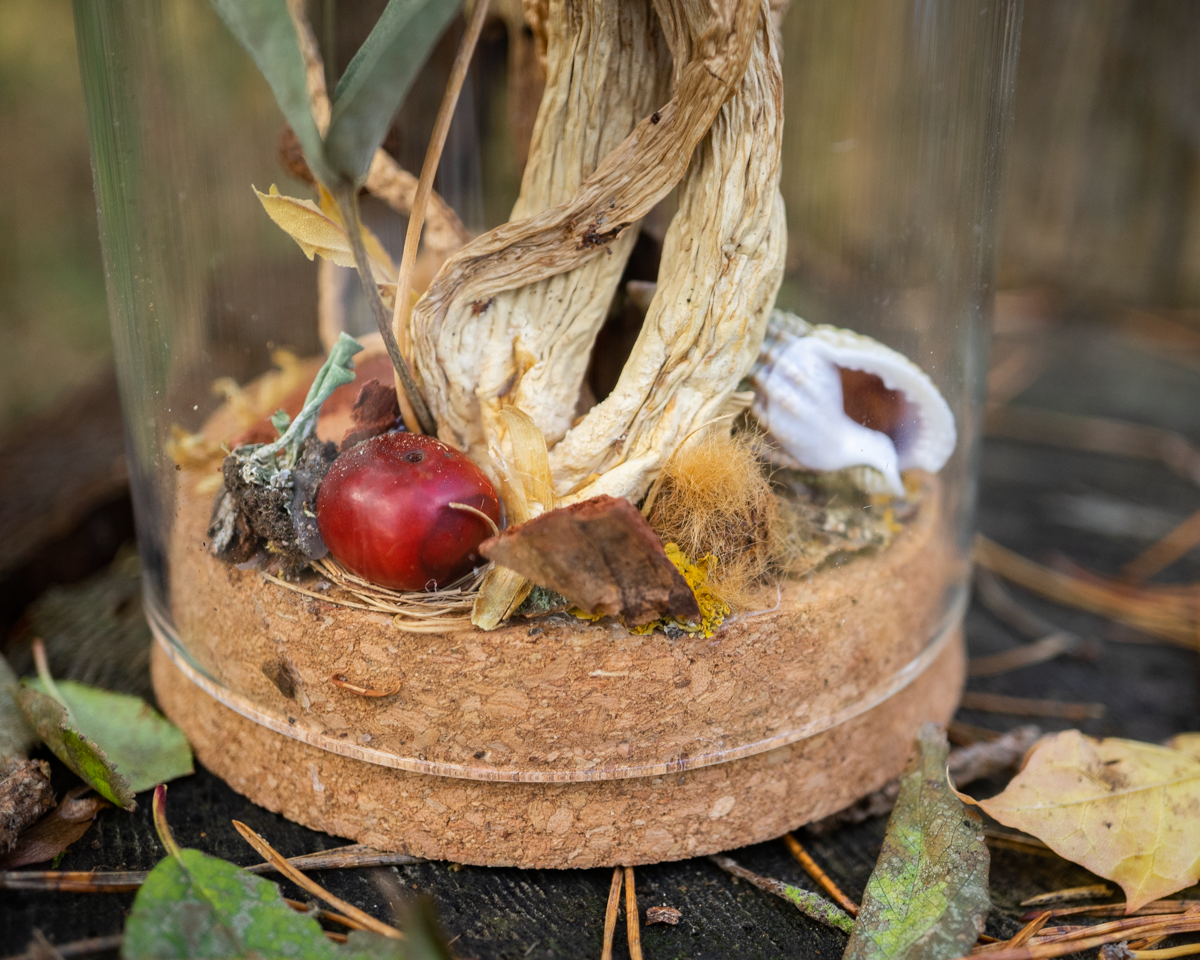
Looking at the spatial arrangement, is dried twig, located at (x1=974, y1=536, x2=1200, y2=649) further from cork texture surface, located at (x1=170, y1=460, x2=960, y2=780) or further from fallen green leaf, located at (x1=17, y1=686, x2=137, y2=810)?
fallen green leaf, located at (x1=17, y1=686, x2=137, y2=810)

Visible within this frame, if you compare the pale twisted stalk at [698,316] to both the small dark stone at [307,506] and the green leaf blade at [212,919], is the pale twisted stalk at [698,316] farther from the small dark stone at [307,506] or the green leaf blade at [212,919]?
the green leaf blade at [212,919]

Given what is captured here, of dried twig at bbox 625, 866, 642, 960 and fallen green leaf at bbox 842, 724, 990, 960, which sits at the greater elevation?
fallen green leaf at bbox 842, 724, 990, 960

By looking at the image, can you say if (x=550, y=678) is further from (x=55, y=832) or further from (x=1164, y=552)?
(x=1164, y=552)

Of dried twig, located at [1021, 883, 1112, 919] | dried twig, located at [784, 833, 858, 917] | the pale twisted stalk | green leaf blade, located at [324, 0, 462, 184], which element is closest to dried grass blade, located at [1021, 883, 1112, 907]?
dried twig, located at [1021, 883, 1112, 919]

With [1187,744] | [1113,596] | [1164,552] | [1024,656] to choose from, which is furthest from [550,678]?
[1164,552]

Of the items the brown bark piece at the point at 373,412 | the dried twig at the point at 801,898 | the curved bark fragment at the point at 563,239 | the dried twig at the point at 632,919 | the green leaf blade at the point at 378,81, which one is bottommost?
the dried twig at the point at 801,898

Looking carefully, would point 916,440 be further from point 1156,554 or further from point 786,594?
point 1156,554

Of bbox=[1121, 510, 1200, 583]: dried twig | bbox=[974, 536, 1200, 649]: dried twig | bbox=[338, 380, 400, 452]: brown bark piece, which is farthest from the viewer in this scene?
bbox=[1121, 510, 1200, 583]: dried twig

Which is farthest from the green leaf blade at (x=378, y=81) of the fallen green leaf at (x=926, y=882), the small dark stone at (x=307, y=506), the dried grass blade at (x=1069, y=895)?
the dried grass blade at (x=1069, y=895)
